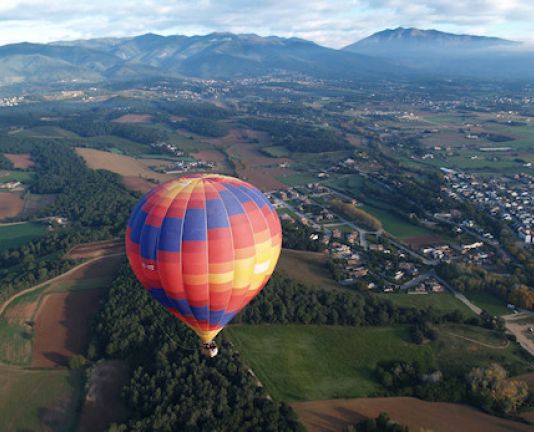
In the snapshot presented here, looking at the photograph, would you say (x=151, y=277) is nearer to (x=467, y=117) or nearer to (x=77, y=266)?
(x=77, y=266)

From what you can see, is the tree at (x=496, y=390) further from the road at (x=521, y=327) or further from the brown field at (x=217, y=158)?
the brown field at (x=217, y=158)

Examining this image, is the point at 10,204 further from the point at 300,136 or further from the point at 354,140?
the point at 354,140

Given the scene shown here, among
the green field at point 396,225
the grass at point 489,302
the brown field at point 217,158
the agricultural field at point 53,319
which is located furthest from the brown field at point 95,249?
the brown field at point 217,158

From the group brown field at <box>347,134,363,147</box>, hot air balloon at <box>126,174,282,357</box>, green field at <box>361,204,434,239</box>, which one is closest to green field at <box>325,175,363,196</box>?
green field at <box>361,204,434,239</box>

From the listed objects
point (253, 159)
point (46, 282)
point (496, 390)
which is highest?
point (253, 159)

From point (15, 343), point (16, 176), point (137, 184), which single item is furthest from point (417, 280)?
point (16, 176)

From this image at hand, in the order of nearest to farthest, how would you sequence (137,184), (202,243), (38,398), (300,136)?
(202,243), (38,398), (137,184), (300,136)

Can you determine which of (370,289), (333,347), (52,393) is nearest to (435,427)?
(333,347)

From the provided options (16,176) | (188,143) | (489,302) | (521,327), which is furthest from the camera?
(188,143)
